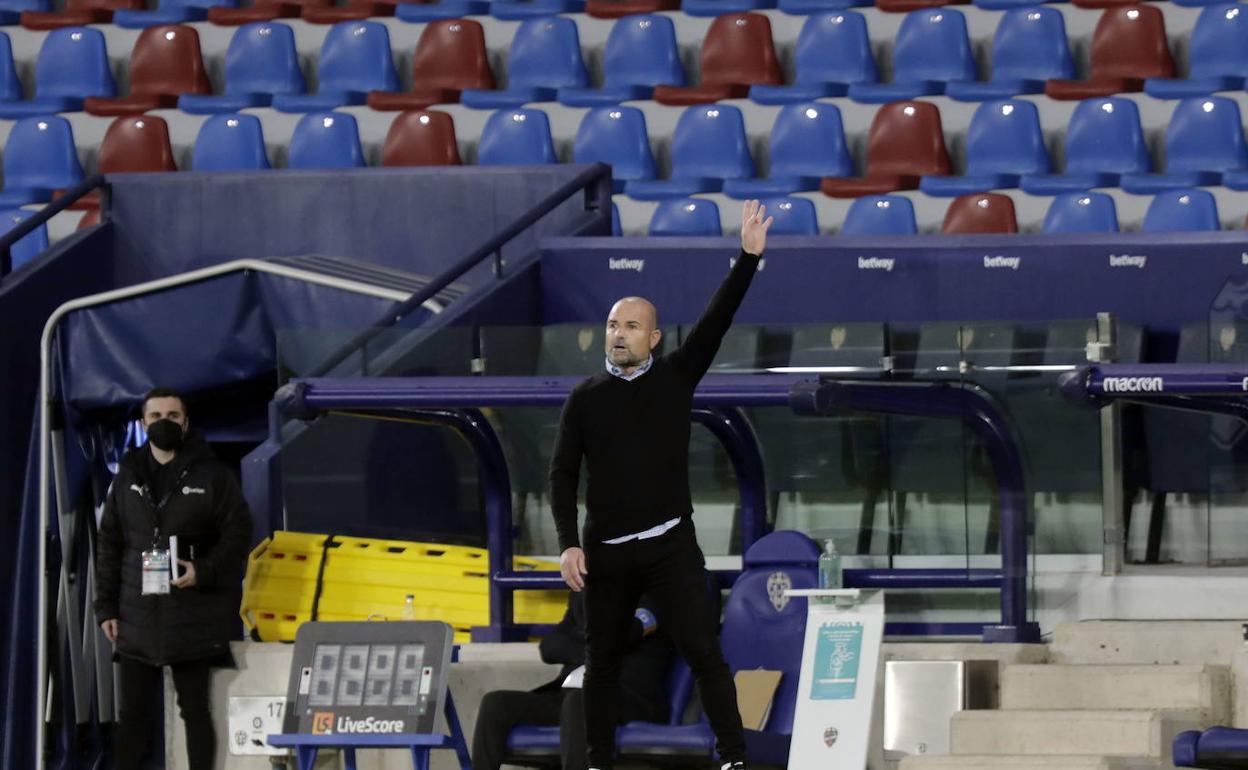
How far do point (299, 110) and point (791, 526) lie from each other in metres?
6.59

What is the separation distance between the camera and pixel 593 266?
36.8ft

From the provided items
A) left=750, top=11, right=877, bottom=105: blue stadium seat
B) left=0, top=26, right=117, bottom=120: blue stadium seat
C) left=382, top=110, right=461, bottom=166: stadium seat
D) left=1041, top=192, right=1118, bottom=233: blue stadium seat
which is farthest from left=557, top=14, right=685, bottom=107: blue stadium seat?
left=0, top=26, right=117, bottom=120: blue stadium seat

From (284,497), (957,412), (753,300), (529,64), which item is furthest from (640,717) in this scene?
(529,64)

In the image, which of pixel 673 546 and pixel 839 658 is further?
pixel 839 658

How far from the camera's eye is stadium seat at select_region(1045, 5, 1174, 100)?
1298 centimetres

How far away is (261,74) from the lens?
575 inches

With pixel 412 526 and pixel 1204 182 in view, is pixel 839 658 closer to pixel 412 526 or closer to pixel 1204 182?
pixel 412 526

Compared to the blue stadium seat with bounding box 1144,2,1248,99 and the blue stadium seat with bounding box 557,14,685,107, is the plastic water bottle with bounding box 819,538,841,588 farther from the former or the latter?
the blue stadium seat with bounding box 557,14,685,107

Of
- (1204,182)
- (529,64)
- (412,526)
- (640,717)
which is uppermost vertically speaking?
(529,64)

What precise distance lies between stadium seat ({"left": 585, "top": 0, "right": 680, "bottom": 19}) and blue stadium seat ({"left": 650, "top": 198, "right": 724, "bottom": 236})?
198cm

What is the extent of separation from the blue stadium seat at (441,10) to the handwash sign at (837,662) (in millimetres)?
7890

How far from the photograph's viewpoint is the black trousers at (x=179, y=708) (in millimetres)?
8969

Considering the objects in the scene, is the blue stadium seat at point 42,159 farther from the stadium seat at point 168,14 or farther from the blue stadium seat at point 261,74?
the stadium seat at point 168,14

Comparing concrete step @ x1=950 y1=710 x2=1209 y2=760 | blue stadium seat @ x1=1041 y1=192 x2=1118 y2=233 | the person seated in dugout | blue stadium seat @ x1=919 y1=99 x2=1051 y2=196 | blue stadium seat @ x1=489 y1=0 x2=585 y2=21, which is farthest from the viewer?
blue stadium seat @ x1=489 y1=0 x2=585 y2=21
